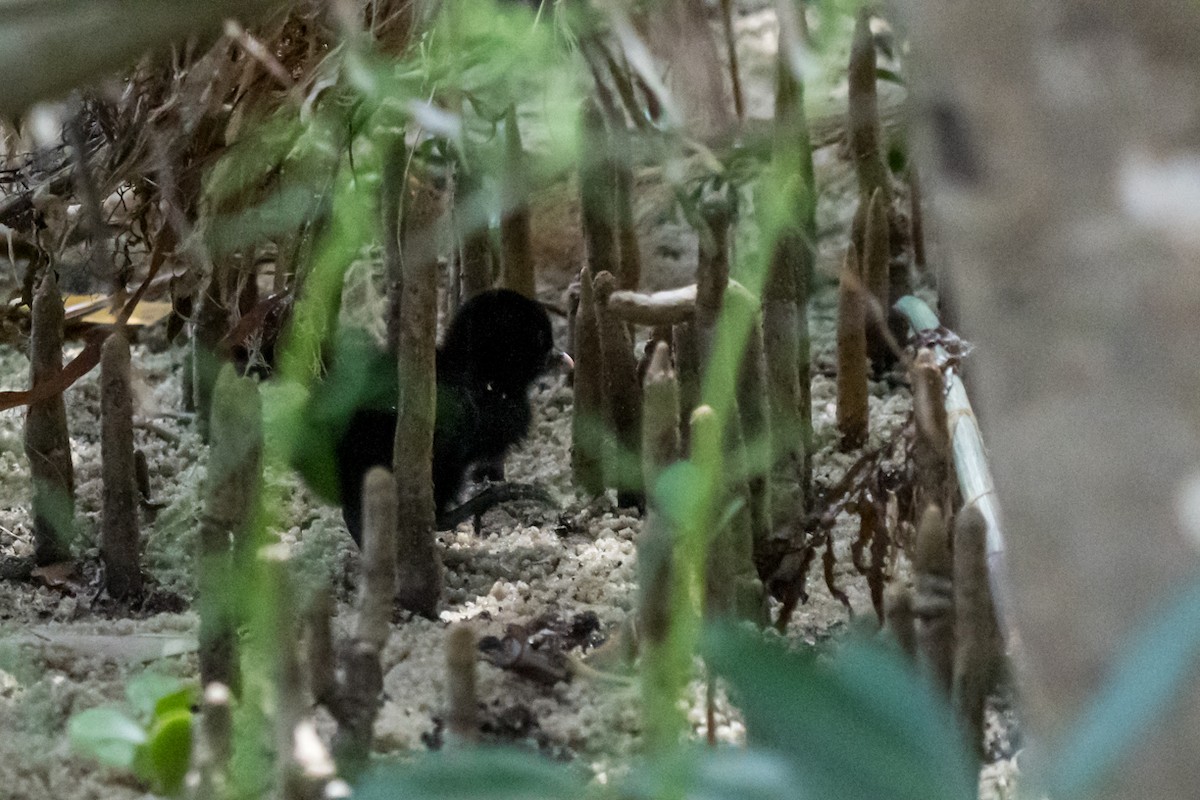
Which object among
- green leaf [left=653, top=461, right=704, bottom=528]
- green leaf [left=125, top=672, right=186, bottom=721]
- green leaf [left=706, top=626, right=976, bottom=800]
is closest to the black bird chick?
green leaf [left=125, top=672, right=186, bottom=721]

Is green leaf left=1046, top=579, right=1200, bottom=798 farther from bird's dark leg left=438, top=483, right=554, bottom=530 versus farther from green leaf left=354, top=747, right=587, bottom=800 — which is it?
bird's dark leg left=438, top=483, right=554, bottom=530

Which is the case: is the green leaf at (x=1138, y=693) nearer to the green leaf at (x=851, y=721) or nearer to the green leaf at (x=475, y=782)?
the green leaf at (x=851, y=721)

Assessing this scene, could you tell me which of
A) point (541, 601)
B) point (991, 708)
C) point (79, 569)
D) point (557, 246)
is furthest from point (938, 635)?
point (557, 246)

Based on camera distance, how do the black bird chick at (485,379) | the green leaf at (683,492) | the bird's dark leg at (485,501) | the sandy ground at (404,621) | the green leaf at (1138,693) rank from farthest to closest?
the black bird chick at (485,379) < the bird's dark leg at (485,501) < the sandy ground at (404,621) < the green leaf at (683,492) < the green leaf at (1138,693)

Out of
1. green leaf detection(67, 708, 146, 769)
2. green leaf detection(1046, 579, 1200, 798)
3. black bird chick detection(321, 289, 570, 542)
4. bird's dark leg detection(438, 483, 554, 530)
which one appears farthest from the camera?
black bird chick detection(321, 289, 570, 542)

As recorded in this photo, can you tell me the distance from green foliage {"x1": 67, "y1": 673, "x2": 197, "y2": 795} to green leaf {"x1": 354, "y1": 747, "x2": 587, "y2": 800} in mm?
479

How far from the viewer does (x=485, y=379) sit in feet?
7.84

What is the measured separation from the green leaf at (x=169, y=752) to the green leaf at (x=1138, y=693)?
0.69m

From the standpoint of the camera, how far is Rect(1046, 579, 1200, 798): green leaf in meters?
0.45

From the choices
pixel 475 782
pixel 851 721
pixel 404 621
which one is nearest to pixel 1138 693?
pixel 851 721

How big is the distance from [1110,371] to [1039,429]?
4 centimetres

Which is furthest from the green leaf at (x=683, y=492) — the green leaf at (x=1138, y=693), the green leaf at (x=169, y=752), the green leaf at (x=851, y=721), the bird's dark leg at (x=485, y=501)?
the bird's dark leg at (x=485, y=501)

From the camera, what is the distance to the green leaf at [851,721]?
53 centimetres

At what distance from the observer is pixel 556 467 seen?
94.1 inches
